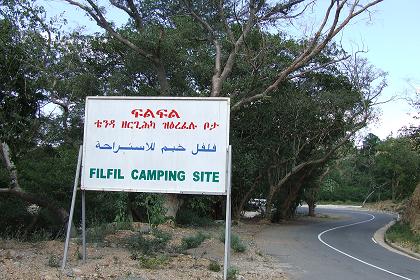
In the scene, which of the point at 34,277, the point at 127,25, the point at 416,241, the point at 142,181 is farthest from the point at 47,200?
the point at 416,241

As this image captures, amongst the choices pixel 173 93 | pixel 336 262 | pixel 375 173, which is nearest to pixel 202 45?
pixel 173 93

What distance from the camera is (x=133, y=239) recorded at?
1221cm

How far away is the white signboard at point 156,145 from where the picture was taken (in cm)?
1010

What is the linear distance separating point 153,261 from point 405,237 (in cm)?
1984

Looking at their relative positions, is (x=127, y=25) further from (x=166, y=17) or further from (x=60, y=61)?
(x=60, y=61)

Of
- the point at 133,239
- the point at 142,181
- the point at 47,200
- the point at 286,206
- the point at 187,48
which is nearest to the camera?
the point at 142,181

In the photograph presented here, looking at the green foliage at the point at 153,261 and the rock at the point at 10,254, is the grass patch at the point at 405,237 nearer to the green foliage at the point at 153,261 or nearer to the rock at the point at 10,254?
the green foliage at the point at 153,261

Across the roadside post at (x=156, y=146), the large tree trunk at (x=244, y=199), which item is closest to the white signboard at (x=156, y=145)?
the roadside post at (x=156, y=146)

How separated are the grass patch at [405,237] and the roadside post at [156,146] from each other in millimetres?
14765

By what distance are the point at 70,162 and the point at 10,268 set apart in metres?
11.1

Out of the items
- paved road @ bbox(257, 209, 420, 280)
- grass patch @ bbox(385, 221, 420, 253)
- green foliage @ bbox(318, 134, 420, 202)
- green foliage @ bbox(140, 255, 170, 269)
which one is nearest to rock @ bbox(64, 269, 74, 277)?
green foliage @ bbox(140, 255, 170, 269)

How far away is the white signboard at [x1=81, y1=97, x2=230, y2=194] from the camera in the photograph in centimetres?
1010

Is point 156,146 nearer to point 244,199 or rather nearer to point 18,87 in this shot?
point 18,87

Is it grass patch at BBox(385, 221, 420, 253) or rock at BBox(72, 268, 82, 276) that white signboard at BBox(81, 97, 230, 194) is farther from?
grass patch at BBox(385, 221, 420, 253)
